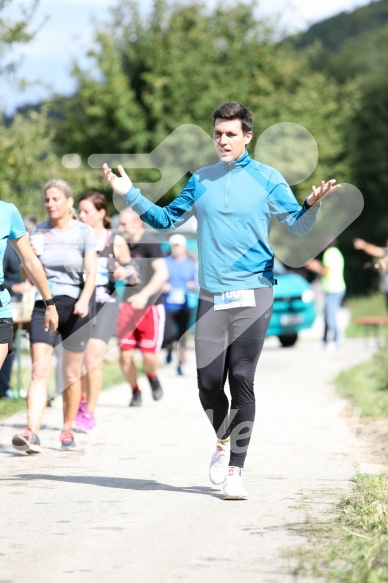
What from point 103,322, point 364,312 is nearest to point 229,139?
point 103,322

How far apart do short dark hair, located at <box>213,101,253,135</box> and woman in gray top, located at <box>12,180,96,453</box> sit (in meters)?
2.51

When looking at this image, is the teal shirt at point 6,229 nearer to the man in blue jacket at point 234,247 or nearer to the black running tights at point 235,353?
the man in blue jacket at point 234,247

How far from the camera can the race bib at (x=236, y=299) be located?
6957 millimetres

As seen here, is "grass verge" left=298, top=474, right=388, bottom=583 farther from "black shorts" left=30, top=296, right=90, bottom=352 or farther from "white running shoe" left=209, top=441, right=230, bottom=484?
"black shorts" left=30, top=296, right=90, bottom=352

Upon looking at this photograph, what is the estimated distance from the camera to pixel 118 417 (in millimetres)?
11609

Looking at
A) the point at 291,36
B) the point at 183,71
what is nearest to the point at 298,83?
the point at 291,36

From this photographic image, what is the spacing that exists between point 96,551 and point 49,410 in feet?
23.3

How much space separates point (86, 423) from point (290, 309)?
12422mm

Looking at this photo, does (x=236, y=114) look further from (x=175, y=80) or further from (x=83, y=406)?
(x=175, y=80)

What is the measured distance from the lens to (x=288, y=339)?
23.6m

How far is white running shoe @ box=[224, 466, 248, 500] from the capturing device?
268 inches

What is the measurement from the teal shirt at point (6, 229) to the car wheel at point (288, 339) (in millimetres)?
16681

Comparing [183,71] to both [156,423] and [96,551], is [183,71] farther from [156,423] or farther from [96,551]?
[96,551]

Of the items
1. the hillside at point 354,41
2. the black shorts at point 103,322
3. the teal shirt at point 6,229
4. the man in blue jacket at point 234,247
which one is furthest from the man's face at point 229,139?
the hillside at point 354,41
